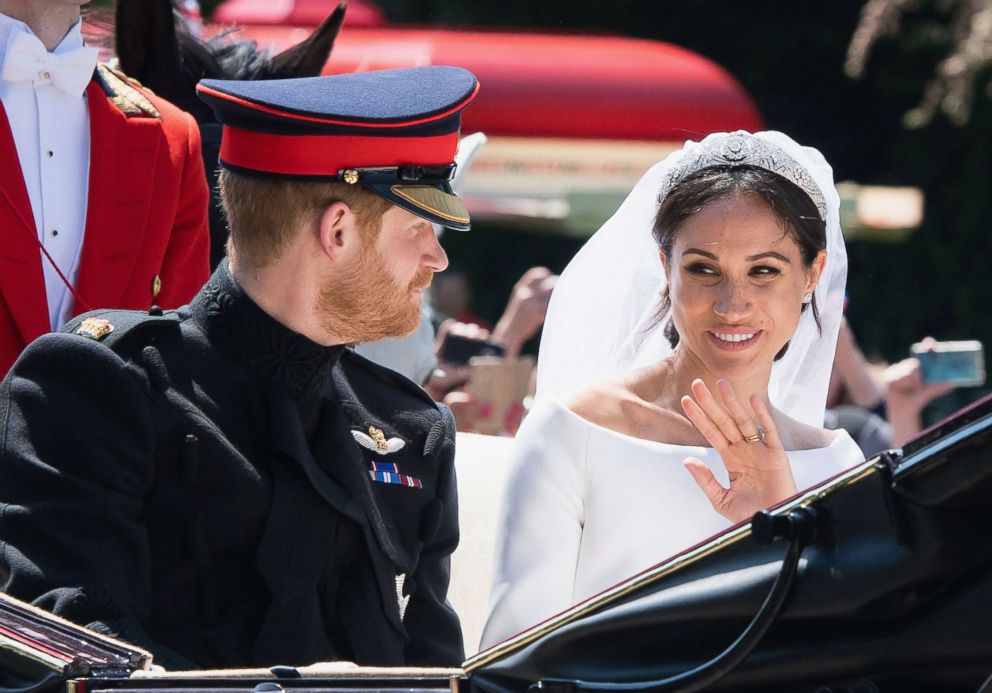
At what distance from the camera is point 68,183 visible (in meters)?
2.95

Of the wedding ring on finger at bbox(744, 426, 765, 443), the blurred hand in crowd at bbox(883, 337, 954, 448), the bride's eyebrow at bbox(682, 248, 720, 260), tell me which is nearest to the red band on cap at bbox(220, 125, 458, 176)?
the bride's eyebrow at bbox(682, 248, 720, 260)

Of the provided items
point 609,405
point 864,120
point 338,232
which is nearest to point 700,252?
point 609,405

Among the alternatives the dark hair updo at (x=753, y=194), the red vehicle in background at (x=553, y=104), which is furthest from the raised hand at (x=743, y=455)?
the red vehicle in background at (x=553, y=104)

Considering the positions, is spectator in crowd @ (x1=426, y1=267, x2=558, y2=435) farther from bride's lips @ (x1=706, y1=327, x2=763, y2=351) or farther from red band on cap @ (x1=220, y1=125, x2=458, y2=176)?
red band on cap @ (x1=220, y1=125, x2=458, y2=176)

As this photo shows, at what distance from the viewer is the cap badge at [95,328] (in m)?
2.25

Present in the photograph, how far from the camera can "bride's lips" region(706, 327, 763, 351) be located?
2.71m

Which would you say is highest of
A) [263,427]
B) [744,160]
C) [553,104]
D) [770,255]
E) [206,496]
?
[553,104]

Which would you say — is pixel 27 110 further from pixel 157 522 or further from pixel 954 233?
pixel 954 233

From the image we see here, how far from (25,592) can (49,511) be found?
103mm

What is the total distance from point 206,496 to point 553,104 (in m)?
8.93

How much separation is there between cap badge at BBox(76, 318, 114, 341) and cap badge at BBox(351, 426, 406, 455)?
0.41 m

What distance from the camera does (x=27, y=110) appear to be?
9.53ft

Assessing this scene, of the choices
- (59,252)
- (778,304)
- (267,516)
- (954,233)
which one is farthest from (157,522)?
(954,233)

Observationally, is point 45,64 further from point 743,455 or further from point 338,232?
point 743,455
